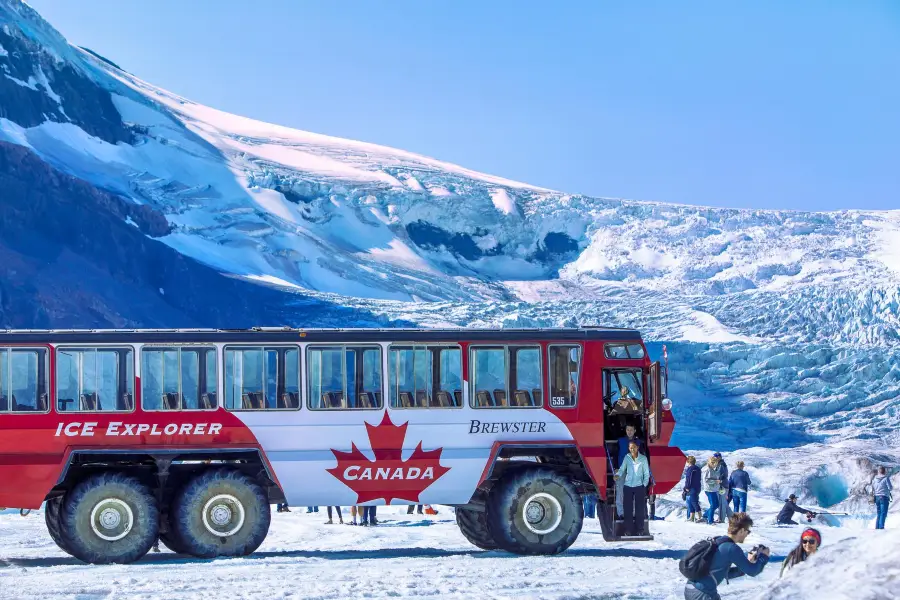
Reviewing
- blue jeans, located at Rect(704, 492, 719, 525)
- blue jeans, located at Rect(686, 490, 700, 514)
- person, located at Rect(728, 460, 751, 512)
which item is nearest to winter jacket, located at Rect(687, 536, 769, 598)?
person, located at Rect(728, 460, 751, 512)

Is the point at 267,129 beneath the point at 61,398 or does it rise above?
above

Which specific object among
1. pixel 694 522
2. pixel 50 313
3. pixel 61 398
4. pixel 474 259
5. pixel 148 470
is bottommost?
pixel 694 522

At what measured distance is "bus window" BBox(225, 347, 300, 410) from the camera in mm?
15500

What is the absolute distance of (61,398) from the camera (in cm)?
1514

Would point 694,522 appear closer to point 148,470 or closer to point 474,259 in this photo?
point 148,470

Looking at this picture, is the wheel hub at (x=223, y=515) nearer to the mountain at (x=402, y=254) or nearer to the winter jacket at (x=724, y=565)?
the winter jacket at (x=724, y=565)

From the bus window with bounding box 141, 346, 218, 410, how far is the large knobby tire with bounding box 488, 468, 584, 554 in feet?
13.0

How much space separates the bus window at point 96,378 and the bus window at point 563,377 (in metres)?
5.47

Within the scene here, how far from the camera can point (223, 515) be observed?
599 inches

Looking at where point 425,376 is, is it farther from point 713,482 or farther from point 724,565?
point 713,482

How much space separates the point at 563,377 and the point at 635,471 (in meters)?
1.61

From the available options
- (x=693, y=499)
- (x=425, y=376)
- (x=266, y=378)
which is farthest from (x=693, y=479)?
(x=266, y=378)

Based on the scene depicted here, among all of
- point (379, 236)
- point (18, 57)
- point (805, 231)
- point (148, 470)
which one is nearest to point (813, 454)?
point (148, 470)

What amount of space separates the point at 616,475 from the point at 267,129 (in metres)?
120
